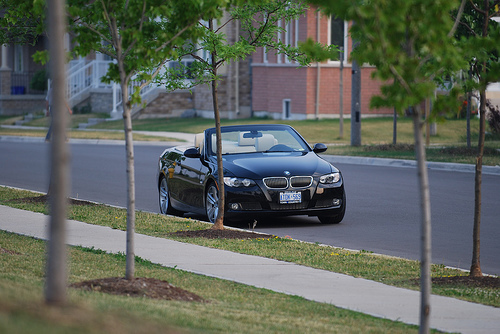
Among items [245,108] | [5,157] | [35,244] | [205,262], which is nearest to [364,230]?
[205,262]

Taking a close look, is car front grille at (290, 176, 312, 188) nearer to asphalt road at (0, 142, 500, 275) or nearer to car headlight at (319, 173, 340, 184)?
car headlight at (319, 173, 340, 184)

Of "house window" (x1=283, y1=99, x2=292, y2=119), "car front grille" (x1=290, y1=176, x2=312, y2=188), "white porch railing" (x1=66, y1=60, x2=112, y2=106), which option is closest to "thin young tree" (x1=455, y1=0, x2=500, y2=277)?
"car front grille" (x1=290, y1=176, x2=312, y2=188)

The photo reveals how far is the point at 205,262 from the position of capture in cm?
941

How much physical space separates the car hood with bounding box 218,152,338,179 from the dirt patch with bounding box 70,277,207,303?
4.97 metres

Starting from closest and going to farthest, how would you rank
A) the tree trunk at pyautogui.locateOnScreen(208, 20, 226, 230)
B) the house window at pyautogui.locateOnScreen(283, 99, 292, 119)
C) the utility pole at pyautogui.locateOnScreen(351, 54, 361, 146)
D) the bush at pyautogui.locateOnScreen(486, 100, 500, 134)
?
the tree trunk at pyautogui.locateOnScreen(208, 20, 226, 230) < the bush at pyautogui.locateOnScreen(486, 100, 500, 134) < the utility pole at pyautogui.locateOnScreen(351, 54, 361, 146) < the house window at pyautogui.locateOnScreen(283, 99, 292, 119)

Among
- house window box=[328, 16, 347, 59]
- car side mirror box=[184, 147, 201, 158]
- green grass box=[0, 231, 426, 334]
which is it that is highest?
house window box=[328, 16, 347, 59]

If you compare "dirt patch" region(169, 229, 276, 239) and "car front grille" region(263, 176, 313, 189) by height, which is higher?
"car front grille" region(263, 176, 313, 189)

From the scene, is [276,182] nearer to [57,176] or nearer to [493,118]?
[57,176]

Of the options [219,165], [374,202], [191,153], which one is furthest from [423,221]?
[374,202]

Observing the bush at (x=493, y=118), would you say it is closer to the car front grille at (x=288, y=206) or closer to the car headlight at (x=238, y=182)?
the car front grille at (x=288, y=206)

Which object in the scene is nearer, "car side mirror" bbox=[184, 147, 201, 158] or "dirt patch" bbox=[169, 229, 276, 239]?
"dirt patch" bbox=[169, 229, 276, 239]

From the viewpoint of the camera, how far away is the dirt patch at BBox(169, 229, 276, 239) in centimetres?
1134

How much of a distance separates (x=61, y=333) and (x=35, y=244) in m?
5.84

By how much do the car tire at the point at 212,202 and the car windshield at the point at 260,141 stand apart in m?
0.87
